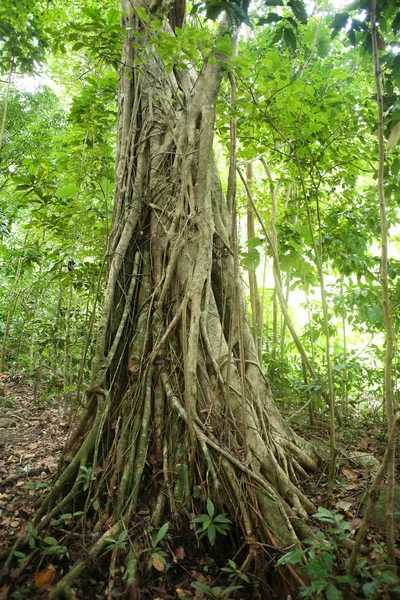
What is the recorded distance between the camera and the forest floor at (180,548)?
1.78 metres

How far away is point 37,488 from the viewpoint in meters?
2.43

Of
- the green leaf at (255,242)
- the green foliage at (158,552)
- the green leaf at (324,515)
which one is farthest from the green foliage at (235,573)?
the green leaf at (255,242)

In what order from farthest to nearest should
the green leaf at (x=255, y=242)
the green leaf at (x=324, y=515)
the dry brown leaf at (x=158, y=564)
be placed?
the green leaf at (x=255, y=242) < the dry brown leaf at (x=158, y=564) < the green leaf at (x=324, y=515)

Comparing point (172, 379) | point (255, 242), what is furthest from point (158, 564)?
point (255, 242)

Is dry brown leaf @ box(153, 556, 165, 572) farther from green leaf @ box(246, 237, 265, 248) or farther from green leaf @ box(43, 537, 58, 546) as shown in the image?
green leaf @ box(246, 237, 265, 248)

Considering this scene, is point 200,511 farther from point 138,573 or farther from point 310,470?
point 310,470

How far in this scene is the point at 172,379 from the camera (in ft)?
7.93

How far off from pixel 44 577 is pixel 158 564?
0.50 m

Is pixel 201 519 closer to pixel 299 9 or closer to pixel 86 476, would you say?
pixel 86 476

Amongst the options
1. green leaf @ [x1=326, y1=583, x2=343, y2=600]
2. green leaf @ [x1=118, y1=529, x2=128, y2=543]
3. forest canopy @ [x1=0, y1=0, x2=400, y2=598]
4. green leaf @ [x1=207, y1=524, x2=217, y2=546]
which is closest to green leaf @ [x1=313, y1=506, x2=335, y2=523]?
forest canopy @ [x1=0, y1=0, x2=400, y2=598]

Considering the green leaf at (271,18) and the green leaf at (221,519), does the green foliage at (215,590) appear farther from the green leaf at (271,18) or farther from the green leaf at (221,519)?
the green leaf at (271,18)

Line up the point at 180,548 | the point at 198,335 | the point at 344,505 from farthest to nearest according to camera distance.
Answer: the point at 198,335
the point at 344,505
the point at 180,548

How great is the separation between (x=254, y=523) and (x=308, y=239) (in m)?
2.66

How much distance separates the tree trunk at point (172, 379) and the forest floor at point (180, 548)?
17cm
